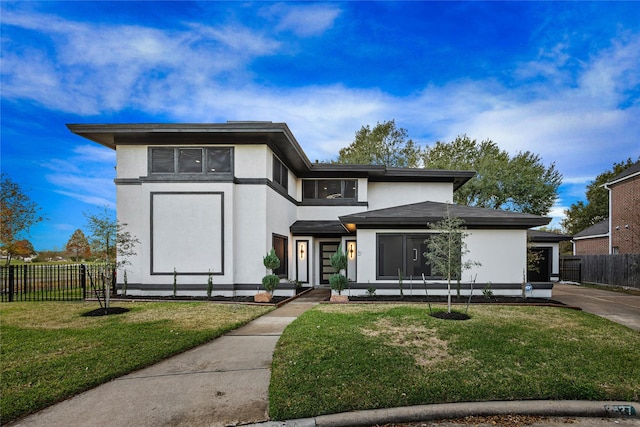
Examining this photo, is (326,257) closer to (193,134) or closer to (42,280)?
(193,134)

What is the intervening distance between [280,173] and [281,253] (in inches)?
135

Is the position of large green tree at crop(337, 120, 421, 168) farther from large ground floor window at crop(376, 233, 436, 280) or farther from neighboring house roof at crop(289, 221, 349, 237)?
large ground floor window at crop(376, 233, 436, 280)

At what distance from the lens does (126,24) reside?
424 inches

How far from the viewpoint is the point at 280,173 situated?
13.3 metres

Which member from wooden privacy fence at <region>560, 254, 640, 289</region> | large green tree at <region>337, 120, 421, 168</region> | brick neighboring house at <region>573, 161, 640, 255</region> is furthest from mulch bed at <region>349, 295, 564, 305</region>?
large green tree at <region>337, 120, 421, 168</region>

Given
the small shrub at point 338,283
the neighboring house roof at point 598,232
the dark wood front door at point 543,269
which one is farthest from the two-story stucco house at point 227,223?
the neighboring house roof at point 598,232

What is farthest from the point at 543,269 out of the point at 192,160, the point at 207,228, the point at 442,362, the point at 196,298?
the point at 192,160

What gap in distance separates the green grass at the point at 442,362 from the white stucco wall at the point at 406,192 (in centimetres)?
936

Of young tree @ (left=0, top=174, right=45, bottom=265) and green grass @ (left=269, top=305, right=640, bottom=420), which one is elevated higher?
Result: young tree @ (left=0, top=174, right=45, bottom=265)

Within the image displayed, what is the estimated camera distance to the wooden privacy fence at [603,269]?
16328 mm

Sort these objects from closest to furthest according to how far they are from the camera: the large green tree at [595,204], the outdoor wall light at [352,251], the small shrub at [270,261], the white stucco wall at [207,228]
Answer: the small shrub at [270,261]
the white stucco wall at [207,228]
the outdoor wall light at [352,251]
the large green tree at [595,204]

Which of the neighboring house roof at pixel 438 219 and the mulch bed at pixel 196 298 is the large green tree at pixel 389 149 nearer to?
the neighboring house roof at pixel 438 219

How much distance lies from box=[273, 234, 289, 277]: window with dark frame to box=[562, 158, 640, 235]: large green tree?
128 feet

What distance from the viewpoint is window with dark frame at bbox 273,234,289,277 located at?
41.9 ft
